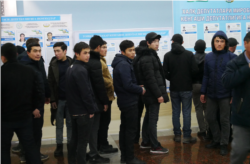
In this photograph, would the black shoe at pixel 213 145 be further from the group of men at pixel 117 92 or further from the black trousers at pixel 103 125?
the black trousers at pixel 103 125

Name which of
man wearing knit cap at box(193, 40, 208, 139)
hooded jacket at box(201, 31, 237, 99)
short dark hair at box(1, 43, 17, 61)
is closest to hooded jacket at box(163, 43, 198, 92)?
man wearing knit cap at box(193, 40, 208, 139)

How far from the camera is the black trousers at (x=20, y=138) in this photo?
9.38 feet

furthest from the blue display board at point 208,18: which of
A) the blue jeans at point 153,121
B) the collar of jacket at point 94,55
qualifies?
the collar of jacket at point 94,55

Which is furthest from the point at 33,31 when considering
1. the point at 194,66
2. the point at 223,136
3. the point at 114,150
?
the point at 223,136

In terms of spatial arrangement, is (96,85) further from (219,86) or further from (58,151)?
(219,86)

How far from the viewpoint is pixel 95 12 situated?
22.1 feet

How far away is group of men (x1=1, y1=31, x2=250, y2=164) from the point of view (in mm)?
2814

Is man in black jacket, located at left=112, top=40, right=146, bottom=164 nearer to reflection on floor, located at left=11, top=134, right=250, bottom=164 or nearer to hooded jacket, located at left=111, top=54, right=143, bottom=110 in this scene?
hooded jacket, located at left=111, top=54, right=143, bottom=110

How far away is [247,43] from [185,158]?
1984mm

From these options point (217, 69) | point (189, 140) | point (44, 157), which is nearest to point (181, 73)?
point (217, 69)

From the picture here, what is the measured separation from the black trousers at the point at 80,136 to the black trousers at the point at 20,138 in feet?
1.32

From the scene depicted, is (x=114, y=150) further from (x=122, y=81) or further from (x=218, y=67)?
(x=218, y=67)

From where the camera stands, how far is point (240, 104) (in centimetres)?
248

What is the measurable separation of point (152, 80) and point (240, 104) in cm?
152
